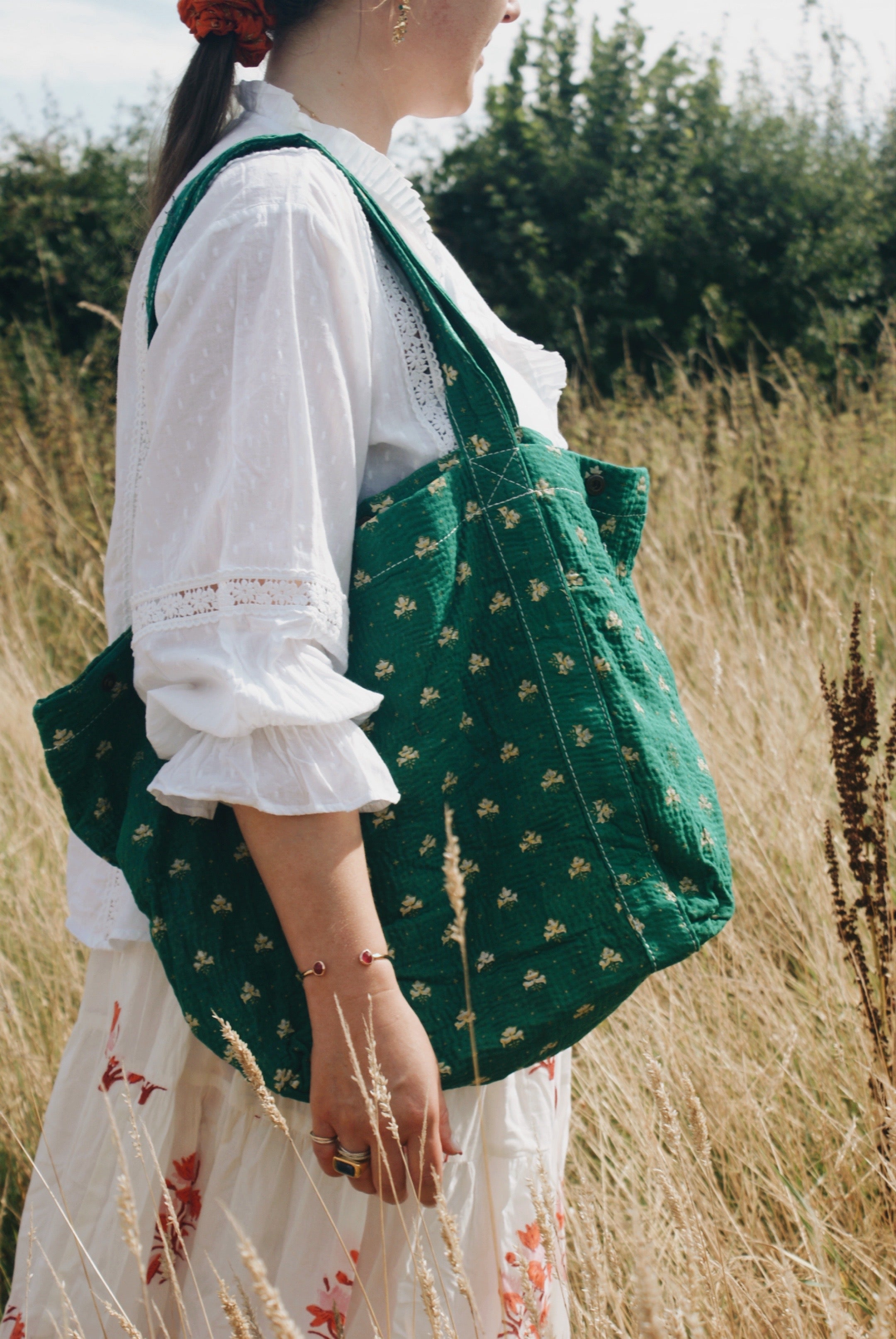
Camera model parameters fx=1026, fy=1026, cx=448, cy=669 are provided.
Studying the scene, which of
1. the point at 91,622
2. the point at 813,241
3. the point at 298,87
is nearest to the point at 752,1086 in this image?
the point at 298,87

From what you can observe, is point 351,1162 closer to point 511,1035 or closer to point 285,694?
point 511,1035

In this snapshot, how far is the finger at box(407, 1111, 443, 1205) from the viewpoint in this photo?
886 mm

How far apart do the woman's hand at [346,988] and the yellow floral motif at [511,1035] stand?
0.07m

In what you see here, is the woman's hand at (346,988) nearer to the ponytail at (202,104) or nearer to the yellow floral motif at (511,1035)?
the yellow floral motif at (511,1035)

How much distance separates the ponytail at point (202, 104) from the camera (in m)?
1.12

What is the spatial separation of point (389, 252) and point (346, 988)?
68 cm

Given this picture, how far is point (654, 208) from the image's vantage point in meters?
7.94

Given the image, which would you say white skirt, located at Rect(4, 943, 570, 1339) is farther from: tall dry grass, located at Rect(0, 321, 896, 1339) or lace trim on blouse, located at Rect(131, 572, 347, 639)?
lace trim on blouse, located at Rect(131, 572, 347, 639)

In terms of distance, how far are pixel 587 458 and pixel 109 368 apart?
439cm

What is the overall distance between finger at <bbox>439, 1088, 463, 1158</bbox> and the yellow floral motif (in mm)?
72

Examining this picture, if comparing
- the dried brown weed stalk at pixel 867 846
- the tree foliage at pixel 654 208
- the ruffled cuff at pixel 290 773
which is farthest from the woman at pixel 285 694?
the tree foliage at pixel 654 208

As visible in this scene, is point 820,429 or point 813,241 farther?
point 813,241

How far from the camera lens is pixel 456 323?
38.9 inches

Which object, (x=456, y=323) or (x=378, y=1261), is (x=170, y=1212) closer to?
(x=378, y=1261)
